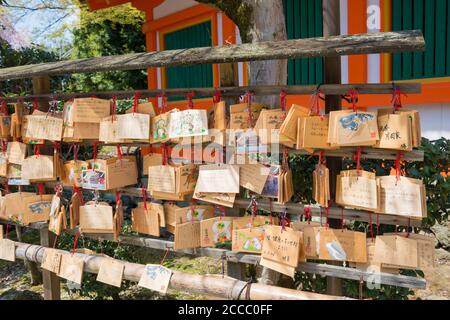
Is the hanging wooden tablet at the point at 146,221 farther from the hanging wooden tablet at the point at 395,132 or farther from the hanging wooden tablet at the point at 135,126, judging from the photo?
the hanging wooden tablet at the point at 395,132

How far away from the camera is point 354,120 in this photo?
2236 mm

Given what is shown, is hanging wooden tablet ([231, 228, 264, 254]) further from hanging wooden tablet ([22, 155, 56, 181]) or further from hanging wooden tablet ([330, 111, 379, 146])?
hanging wooden tablet ([22, 155, 56, 181])

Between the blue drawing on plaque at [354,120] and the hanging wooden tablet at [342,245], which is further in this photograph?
the hanging wooden tablet at [342,245]

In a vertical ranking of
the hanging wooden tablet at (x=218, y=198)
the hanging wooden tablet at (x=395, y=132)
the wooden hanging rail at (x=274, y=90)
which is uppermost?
the wooden hanging rail at (x=274, y=90)

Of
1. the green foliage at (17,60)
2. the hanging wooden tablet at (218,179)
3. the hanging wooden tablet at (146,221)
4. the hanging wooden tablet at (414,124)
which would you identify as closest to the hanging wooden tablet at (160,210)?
the hanging wooden tablet at (146,221)

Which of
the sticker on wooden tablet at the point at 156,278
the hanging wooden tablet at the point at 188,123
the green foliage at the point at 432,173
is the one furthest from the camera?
the sticker on wooden tablet at the point at 156,278

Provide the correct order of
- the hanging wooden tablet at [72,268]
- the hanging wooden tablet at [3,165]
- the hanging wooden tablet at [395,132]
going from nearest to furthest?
the hanging wooden tablet at [395,132] < the hanging wooden tablet at [72,268] < the hanging wooden tablet at [3,165]

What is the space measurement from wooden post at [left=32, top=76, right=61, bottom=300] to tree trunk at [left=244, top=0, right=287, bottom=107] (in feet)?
5.64

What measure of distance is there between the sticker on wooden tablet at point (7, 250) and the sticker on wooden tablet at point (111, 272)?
1012 mm

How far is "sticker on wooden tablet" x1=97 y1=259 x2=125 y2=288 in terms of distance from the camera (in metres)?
3.05

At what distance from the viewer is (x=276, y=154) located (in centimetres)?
250

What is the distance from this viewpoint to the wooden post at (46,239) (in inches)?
134
